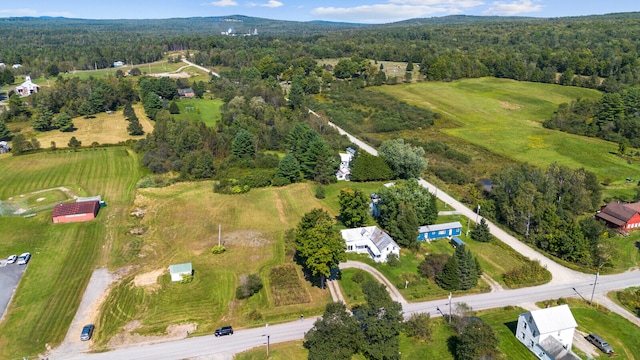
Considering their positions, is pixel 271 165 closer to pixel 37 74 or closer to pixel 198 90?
pixel 198 90

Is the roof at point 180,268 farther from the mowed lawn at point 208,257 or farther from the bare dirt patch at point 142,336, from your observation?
the bare dirt patch at point 142,336

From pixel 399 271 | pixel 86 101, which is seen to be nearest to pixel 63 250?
pixel 399 271

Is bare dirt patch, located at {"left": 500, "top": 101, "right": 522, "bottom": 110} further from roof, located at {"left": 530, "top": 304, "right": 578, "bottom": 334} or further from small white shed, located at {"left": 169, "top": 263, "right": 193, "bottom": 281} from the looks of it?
small white shed, located at {"left": 169, "top": 263, "right": 193, "bottom": 281}

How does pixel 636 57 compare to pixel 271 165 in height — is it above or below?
above

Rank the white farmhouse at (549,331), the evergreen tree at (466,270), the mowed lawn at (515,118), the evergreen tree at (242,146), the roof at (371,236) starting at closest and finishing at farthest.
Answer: the white farmhouse at (549,331) < the evergreen tree at (466,270) < the roof at (371,236) < the evergreen tree at (242,146) < the mowed lawn at (515,118)

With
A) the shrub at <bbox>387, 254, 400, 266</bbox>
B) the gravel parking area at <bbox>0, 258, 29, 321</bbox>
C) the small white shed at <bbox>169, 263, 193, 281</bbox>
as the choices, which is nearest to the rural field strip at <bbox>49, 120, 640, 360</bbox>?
the shrub at <bbox>387, 254, 400, 266</bbox>

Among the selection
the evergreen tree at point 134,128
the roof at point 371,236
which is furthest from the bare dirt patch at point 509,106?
the evergreen tree at point 134,128
